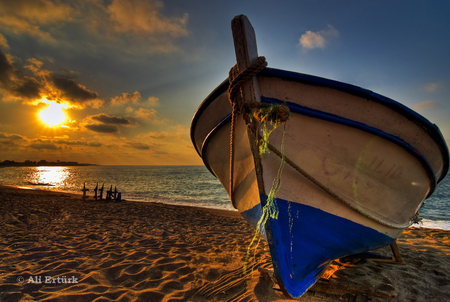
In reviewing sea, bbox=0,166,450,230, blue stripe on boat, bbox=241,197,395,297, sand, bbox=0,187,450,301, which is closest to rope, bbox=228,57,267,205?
blue stripe on boat, bbox=241,197,395,297

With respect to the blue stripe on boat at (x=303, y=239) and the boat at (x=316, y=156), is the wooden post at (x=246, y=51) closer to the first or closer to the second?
the boat at (x=316, y=156)

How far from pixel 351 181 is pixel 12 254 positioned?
5.78 m

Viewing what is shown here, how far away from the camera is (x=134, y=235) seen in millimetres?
5668

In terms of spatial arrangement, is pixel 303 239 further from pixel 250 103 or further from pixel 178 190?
pixel 178 190

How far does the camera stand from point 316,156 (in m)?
2.34

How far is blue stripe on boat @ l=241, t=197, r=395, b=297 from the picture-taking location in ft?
Answer: 7.75

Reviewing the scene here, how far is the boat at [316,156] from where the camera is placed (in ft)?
6.82

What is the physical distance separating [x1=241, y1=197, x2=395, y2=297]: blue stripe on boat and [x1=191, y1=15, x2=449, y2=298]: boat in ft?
0.04

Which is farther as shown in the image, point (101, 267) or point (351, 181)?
point (101, 267)

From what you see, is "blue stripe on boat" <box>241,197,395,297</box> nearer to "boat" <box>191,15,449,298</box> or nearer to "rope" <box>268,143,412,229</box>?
"boat" <box>191,15,449,298</box>

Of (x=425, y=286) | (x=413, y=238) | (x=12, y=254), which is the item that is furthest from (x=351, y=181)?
(x=413, y=238)

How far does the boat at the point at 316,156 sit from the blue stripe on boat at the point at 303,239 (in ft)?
0.04

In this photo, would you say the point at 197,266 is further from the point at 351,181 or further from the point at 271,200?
the point at 351,181

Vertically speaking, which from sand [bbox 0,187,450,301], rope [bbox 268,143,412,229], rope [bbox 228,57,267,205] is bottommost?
sand [bbox 0,187,450,301]
